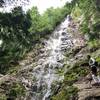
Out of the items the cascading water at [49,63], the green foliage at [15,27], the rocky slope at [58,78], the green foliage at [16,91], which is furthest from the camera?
the cascading water at [49,63]

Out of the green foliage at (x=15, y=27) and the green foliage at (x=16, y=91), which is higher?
the green foliage at (x=15, y=27)

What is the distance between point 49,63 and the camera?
66.5ft

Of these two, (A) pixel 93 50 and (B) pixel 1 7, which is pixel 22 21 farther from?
(A) pixel 93 50

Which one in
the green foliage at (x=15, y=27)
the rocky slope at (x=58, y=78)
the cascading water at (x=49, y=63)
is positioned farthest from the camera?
the cascading water at (x=49, y=63)

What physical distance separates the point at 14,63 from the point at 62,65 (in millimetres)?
5088

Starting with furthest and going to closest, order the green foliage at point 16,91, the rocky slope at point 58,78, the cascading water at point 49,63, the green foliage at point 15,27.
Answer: the cascading water at point 49,63, the green foliage at point 16,91, the rocky slope at point 58,78, the green foliage at point 15,27

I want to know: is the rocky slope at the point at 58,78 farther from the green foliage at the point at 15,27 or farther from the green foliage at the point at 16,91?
the green foliage at the point at 15,27

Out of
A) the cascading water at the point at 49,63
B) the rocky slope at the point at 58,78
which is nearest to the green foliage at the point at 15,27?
the rocky slope at the point at 58,78

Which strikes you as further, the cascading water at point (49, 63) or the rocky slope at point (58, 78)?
the cascading water at point (49, 63)

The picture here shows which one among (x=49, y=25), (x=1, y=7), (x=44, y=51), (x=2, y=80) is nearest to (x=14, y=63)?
(x=44, y=51)

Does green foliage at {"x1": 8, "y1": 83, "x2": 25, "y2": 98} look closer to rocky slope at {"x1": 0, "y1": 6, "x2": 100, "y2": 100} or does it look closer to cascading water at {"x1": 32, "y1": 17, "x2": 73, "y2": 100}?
rocky slope at {"x1": 0, "y1": 6, "x2": 100, "y2": 100}

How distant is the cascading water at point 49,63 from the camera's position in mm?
16936

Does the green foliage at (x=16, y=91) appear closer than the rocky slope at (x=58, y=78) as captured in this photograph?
No

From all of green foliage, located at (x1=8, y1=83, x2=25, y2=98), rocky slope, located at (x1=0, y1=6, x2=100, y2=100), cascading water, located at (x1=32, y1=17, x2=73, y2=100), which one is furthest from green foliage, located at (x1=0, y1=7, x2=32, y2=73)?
green foliage, located at (x1=8, y1=83, x2=25, y2=98)
